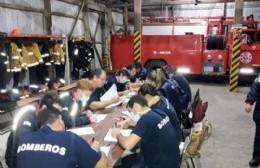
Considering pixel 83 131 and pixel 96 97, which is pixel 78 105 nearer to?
pixel 83 131

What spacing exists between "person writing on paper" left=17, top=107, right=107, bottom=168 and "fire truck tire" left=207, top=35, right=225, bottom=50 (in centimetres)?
969

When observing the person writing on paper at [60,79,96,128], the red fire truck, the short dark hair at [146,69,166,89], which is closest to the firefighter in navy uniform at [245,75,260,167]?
the short dark hair at [146,69,166,89]

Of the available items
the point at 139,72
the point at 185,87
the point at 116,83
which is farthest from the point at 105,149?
the point at 139,72

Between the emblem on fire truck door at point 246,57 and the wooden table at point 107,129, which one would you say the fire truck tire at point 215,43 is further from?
the wooden table at point 107,129

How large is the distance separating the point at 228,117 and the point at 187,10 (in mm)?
11292

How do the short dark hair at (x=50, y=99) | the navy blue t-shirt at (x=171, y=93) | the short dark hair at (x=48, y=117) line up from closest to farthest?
the short dark hair at (x=48, y=117) < the short dark hair at (x=50, y=99) < the navy blue t-shirt at (x=171, y=93)

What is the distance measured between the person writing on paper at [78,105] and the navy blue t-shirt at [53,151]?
48.7 inches

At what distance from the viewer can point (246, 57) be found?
10.2 meters

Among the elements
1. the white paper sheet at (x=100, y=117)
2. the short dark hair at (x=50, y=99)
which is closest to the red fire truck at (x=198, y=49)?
the white paper sheet at (x=100, y=117)

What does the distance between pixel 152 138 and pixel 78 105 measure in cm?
140

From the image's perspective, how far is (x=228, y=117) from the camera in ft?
22.1

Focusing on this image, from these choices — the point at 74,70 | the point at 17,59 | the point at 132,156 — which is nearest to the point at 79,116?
the point at 132,156

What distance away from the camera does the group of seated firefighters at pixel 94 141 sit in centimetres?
182

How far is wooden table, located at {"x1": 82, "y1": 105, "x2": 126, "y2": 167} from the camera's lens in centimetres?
250
